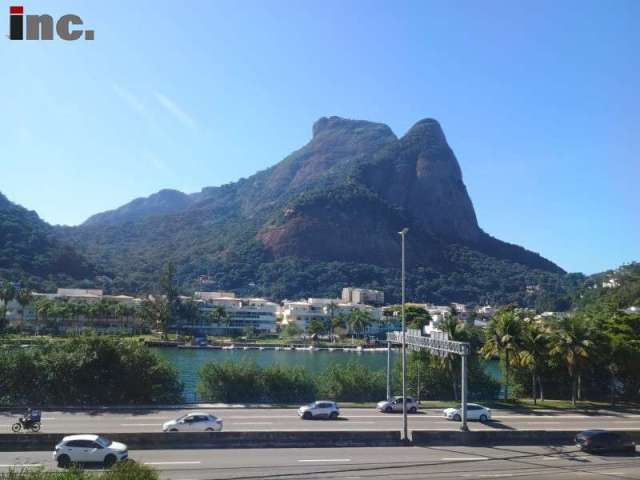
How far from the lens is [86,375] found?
3566 centimetres

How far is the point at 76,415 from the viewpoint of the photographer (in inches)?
1258

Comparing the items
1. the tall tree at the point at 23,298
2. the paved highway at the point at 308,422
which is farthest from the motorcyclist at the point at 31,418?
the tall tree at the point at 23,298

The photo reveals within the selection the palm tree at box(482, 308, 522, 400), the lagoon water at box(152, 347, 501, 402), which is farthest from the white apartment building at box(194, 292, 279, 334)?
the palm tree at box(482, 308, 522, 400)

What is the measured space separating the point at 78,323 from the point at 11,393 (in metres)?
93.3

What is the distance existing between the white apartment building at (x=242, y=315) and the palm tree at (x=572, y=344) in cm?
10424

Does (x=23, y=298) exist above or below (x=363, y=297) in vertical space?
above

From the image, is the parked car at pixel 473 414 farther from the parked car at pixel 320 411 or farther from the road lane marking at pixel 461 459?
the road lane marking at pixel 461 459

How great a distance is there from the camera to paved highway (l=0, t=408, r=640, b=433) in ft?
95.1

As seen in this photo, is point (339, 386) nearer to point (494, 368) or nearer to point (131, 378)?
point (131, 378)

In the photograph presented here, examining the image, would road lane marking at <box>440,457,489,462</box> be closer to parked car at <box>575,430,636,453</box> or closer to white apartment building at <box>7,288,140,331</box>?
parked car at <box>575,430,636,453</box>

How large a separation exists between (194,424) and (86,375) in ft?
39.9

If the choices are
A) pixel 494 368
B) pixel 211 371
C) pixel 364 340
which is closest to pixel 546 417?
pixel 211 371

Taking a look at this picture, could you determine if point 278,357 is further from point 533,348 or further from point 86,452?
point 86,452

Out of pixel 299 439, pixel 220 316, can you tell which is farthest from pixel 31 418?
pixel 220 316
